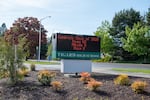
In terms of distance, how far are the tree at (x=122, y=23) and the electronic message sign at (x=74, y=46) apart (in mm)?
47081

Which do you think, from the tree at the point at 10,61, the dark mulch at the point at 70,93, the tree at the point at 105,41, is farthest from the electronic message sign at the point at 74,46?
the tree at the point at 105,41

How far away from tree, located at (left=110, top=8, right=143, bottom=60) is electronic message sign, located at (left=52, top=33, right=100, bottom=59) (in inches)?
1854

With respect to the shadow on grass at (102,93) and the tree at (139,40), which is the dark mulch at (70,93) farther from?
the tree at (139,40)

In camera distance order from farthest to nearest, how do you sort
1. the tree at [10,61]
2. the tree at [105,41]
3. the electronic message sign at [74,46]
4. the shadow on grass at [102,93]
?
the tree at [105,41]
the electronic message sign at [74,46]
the tree at [10,61]
the shadow on grass at [102,93]

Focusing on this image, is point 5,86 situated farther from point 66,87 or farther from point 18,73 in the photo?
point 66,87

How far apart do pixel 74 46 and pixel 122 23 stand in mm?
51855

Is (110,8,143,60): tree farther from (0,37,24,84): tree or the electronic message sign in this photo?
(0,37,24,84): tree

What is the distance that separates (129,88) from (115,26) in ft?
187

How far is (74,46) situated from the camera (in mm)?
19094

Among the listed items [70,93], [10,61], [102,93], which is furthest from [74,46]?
[102,93]

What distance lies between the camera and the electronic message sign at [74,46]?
18.8m

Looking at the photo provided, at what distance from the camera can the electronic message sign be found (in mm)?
18750

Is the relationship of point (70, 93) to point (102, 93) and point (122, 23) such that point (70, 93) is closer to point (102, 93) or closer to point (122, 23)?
point (102, 93)

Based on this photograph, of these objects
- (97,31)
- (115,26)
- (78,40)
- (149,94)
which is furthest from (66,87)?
(115,26)
